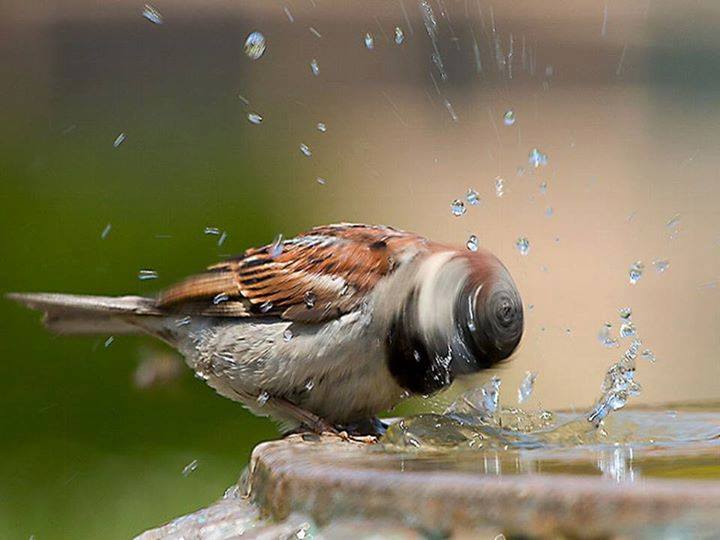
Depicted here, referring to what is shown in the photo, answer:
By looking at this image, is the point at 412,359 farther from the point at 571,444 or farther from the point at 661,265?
the point at 661,265

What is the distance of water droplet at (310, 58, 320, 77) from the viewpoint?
450 inches

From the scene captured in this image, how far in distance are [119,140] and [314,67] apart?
3.33 metres

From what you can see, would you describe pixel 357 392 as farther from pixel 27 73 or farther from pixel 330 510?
pixel 27 73

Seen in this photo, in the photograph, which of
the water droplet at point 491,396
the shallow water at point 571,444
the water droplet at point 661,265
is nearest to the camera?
the shallow water at point 571,444

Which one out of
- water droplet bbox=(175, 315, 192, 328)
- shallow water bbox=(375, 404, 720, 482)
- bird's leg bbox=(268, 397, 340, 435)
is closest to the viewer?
shallow water bbox=(375, 404, 720, 482)

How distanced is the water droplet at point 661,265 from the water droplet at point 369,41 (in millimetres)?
3176

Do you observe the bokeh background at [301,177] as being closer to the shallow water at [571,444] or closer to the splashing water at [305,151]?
the splashing water at [305,151]

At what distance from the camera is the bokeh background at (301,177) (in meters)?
5.31

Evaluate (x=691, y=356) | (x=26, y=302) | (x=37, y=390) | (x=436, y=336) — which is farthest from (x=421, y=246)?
(x=691, y=356)

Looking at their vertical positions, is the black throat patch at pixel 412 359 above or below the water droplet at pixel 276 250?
below

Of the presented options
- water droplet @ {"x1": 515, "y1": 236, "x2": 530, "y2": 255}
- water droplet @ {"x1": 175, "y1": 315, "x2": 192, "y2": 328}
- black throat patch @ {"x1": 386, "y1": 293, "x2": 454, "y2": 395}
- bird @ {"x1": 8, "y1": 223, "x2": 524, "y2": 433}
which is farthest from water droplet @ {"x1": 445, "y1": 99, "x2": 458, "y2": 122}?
black throat patch @ {"x1": 386, "y1": 293, "x2": 454, "y2": 395}

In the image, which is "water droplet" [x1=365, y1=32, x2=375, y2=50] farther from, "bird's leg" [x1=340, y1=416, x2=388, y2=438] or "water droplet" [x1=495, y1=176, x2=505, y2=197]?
"bird's leg" [x1=340, y1=416, x2=388, y2=438]

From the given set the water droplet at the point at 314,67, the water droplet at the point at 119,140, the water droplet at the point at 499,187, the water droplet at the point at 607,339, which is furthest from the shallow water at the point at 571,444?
the water droplet at the point at 314,67

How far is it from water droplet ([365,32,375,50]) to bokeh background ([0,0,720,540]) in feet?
0.26
